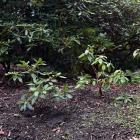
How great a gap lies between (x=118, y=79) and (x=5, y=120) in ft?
3.99

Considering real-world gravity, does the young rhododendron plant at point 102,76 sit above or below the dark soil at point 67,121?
above

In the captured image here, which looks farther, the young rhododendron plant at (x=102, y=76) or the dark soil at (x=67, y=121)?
the young rhododendron plant at (x=102, y=76)

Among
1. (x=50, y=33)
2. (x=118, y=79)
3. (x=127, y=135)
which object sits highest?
(x=50, y=33)

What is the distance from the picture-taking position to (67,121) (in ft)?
12.0

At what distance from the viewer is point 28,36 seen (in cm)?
446

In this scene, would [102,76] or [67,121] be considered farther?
[102,76]

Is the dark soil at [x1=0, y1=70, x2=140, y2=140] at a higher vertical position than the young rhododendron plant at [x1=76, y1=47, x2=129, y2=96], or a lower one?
lower

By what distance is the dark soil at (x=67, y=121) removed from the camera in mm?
3434

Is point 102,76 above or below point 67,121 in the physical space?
above

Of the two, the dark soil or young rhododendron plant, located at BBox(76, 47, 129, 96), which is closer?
the dark soil

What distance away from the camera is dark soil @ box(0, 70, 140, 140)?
3.43 m

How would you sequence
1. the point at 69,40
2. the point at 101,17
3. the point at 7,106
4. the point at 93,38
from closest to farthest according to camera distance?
the point at 7,106 → the point at 69,40 → the point at 93,38 → the point at 101,17

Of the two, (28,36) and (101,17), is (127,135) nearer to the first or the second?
(28,36)

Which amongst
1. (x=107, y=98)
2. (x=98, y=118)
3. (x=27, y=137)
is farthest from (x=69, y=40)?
(x=27, y=137)
